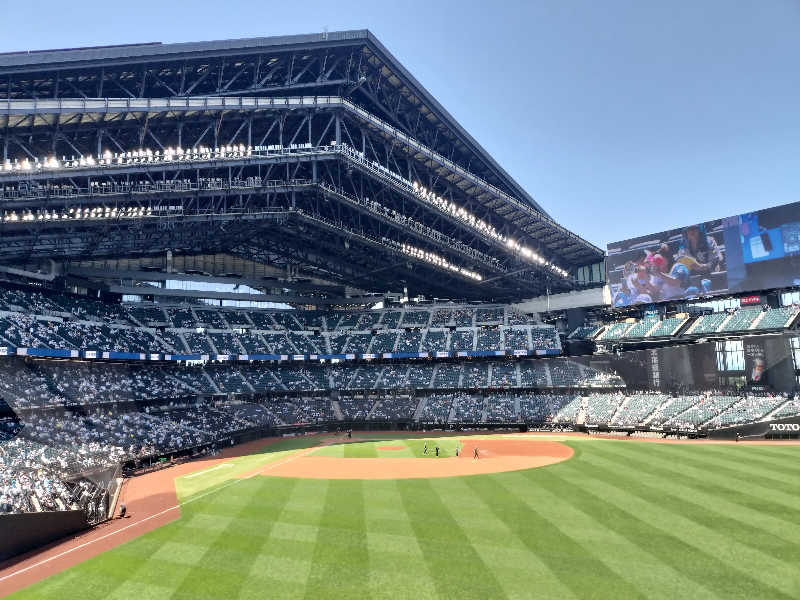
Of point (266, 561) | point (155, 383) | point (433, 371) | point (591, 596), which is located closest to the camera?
point (591, 596)

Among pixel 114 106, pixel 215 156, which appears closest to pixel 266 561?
pixel 215 156

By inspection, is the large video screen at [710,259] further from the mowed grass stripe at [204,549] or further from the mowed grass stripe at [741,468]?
the mowed grass stripe at [204,549]

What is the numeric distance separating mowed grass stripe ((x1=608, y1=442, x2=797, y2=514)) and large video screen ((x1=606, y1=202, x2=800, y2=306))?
25.9 meters

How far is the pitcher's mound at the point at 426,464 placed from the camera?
3500cm

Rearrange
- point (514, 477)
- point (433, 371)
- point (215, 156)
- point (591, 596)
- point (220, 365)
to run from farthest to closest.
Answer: point (433, 371)
point (220, 365)
point (215, 156)
point (514, 477)
point (591, 596)

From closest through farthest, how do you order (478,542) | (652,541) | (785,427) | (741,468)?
(652,541), (478,542), (741,468), (785,427)

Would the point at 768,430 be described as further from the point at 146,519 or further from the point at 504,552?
the point at 146,519

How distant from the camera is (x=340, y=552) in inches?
768

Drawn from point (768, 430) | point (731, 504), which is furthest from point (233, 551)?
point (768, 430)

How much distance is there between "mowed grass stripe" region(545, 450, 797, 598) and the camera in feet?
51.1

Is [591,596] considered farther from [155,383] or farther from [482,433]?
[155,383]

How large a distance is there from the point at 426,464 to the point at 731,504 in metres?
20.7

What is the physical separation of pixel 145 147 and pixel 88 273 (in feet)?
84.0

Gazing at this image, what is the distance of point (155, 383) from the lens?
183 feet
